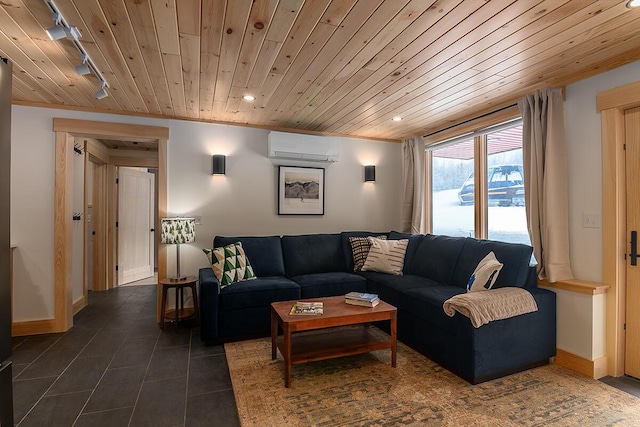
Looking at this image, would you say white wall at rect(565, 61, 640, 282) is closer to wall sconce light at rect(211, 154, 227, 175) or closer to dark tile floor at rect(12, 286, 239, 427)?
dark tile floor at rect(12, 286, 239, 427)

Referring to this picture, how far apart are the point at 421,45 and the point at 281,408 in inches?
98.9

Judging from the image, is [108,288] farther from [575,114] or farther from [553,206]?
[575,114]

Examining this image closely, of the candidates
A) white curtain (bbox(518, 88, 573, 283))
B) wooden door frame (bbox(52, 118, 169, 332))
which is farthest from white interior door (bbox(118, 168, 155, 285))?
white curtain (bbox(518, 88, 573, 283))

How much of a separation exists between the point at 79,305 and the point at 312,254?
302 cm

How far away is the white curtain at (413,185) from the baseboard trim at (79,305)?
4.36 m

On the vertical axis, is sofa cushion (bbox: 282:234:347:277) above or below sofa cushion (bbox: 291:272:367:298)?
above

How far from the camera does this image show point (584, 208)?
266 centimetres

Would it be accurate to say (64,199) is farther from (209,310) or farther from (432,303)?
(432,303)

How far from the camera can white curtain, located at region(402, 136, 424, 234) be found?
4.48 m

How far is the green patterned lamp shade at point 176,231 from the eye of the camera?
3424 millimetres

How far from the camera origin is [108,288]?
204 inches

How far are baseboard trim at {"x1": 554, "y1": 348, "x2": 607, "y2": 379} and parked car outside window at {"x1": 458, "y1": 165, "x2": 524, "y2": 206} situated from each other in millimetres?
1383

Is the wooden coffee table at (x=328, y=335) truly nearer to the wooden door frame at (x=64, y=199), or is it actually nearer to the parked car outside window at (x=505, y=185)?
the parked car outside window at (x=505, y=185)

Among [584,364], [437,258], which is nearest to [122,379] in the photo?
[437,258]
